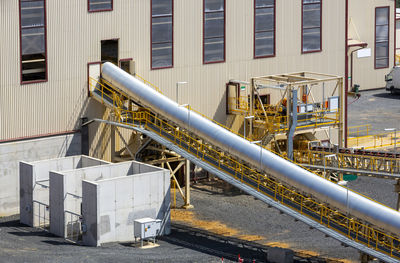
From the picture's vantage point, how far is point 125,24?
58750 mm

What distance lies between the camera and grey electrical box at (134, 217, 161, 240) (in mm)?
50094

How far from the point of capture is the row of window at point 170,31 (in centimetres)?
5525

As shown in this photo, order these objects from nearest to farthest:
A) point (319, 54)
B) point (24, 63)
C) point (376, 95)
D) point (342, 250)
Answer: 1. point (342, 250)
2. point (24, 63)
3. point (319, 54)
4. point (376, 95)

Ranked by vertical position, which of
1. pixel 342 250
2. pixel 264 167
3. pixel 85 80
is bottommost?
pixel 342 250

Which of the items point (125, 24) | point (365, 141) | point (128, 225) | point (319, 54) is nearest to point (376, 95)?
point (365, 141)

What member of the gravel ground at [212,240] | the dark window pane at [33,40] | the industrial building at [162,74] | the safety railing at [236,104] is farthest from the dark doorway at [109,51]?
the gravel ground at [212,240]

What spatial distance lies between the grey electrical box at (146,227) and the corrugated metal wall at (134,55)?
8.65 m

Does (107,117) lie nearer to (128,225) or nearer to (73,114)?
(73,114)

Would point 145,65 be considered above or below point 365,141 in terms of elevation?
above

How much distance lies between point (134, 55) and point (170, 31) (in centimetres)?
261

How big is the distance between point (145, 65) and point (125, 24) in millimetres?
2544

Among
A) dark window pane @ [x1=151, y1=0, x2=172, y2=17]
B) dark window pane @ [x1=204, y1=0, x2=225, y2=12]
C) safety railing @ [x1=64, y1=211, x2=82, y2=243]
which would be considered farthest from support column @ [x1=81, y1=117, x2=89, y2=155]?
dark window pane @ [x1=204, y1=0, x2=225, y2=12]

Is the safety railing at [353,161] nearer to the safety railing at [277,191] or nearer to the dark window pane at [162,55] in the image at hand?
the safety railing at [277,191]

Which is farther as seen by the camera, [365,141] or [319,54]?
[365,141]
